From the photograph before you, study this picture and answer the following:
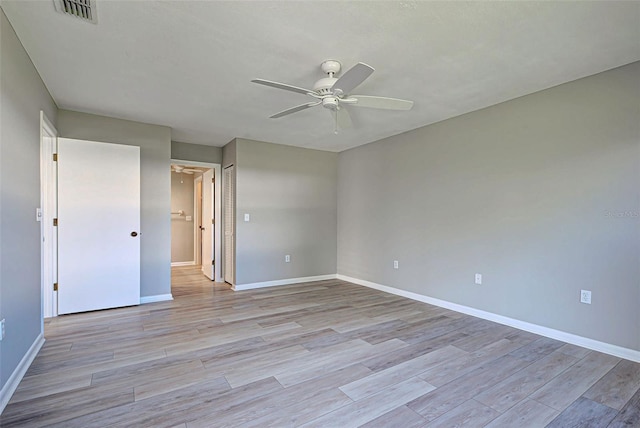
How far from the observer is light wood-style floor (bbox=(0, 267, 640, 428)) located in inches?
72.4

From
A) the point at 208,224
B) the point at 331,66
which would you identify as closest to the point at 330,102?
the point at 331,66

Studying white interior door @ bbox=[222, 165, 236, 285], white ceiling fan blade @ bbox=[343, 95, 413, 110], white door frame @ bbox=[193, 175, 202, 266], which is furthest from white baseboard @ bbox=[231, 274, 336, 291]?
white ceiling fan blade @ bbox=[343, 95, 413, 110]

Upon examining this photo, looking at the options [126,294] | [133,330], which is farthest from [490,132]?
[126,294]

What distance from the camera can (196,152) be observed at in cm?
→ 547

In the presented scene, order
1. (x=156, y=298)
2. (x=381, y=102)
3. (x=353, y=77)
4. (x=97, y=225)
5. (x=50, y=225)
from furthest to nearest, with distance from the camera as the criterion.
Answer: (x=156, y=298) < (x=97, y=225) < (x=50, y=225) < (x=381, y=102) < (x=353, y=77)

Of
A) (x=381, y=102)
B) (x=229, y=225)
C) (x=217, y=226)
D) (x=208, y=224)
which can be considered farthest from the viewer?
(x=208, y=224)

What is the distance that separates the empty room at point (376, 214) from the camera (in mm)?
1975

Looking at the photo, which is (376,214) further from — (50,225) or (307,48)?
(50,225)

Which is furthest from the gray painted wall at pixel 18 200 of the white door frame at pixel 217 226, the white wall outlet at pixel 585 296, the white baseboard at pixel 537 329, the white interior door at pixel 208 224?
the white wall outlet at pixel 585 296

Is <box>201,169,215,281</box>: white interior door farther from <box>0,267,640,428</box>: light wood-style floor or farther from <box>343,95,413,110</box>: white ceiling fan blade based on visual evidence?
<box>343,95,413,110</box>: white ceiling fan blade

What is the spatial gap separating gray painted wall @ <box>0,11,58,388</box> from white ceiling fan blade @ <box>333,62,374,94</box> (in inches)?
85.5

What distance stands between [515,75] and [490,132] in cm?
86

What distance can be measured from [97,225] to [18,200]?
172 centimetres

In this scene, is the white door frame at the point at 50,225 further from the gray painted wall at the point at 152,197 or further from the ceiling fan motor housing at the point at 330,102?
the ceiling fan motor housing at the point at 330,102
